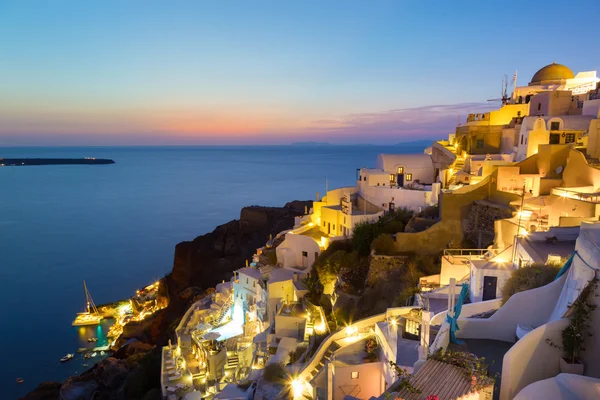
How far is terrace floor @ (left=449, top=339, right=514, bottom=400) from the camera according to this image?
24.7 ft

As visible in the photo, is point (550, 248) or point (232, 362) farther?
point (232, 362)

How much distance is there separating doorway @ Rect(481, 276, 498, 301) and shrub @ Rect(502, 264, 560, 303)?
141 cm

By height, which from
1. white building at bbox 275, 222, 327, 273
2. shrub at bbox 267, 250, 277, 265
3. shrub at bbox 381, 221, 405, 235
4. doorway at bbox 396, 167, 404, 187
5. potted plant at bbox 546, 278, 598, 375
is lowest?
shrub at bbox 267, 250, 277, 265

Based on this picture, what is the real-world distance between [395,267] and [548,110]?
1371 centimetres

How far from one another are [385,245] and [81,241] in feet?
190

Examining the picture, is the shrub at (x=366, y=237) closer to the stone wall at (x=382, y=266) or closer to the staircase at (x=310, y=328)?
the stone wall at (x=382, y=266)

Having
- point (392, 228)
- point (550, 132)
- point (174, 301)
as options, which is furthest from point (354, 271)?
point (174, 301)

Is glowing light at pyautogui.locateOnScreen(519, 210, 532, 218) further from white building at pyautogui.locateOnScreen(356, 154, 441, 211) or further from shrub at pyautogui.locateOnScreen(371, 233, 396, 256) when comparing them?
white building at pyautogui.locateOnScreen(356, 154, 441, 211)

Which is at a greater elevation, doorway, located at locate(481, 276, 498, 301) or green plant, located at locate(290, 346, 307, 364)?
doorway, located at locate(481, 276, 498, 301)

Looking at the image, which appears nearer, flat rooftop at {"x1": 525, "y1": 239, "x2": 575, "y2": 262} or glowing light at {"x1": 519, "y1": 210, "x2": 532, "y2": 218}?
flat rooftop at {"x1": 525, "y1": 239, "x2": 575, "y2": 262}

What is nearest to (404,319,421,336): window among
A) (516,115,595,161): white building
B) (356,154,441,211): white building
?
(356,154,441,211): white building

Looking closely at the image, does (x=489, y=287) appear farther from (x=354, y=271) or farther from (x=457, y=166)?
(x=457, y=166)

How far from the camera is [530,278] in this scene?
9.11m

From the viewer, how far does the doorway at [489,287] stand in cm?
1123
